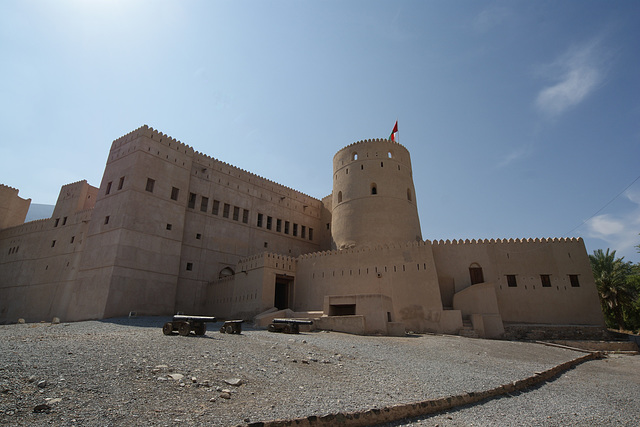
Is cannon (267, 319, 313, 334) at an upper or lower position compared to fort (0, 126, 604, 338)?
lower

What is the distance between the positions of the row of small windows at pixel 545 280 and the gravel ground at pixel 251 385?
933 cm

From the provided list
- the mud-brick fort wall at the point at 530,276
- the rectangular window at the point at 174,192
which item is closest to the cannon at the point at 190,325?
the mud-brick fort wall at the point at 530,276

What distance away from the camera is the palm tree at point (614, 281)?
2464 cm

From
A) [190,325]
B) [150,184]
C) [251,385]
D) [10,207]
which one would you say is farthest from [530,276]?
[10,207]

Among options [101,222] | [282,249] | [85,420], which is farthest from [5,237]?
[85,420]

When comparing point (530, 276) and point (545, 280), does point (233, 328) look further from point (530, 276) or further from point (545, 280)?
point (545, 280)

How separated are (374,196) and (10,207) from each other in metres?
34.9

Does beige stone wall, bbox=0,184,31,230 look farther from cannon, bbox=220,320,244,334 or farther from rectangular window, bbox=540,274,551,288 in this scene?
rectangular window, bbox=540,274,551,288

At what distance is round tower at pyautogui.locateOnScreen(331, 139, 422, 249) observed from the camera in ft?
82.1

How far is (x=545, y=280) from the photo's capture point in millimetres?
19219

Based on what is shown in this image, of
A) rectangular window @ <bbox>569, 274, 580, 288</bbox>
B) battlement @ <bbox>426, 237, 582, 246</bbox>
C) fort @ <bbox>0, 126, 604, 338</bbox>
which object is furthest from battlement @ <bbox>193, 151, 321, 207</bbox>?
rectangular window @ <bbox>569, 274, 580, 288</bbox>

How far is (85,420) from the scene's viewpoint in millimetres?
3854

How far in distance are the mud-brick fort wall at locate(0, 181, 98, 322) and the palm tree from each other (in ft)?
124

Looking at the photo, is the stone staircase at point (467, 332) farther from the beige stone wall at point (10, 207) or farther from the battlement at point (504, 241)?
the beige stone wall at point (10, 207)
